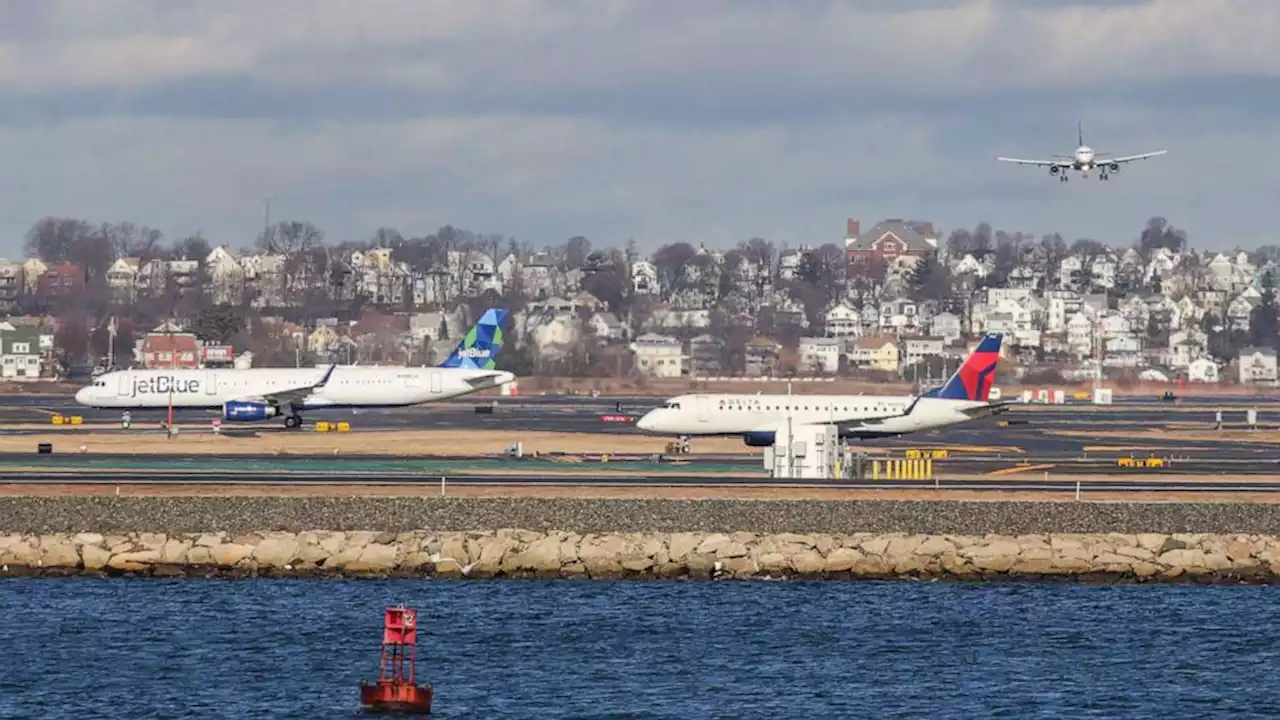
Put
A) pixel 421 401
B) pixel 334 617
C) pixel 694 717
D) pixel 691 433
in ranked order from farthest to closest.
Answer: pixel 421 401 < pixel 691 433 < pixel 334 617 < pixel 694 717

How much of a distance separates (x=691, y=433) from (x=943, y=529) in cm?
3274

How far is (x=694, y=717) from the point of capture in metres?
42.1

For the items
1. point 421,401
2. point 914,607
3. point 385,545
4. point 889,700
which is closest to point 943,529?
point 914,607

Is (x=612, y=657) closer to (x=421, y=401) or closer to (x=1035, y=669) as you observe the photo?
(x=1035, y=669)

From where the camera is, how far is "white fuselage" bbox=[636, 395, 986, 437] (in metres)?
94.4

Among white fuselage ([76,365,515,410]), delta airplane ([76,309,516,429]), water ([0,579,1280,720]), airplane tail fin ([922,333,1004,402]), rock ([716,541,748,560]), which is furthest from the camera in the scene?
white fuselage ([76,365,515,410])

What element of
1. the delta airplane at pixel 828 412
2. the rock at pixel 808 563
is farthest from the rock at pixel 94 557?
the delta airplane at pixel 828 412

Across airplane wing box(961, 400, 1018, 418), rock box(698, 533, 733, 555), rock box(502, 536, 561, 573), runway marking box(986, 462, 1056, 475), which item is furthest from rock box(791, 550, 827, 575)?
airplane wing box(961, 400, 1018, 418)

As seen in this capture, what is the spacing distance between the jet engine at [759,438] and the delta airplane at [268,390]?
3033 cm

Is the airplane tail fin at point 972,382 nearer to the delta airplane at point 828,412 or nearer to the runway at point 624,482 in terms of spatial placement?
the delta airplane at point 828,412

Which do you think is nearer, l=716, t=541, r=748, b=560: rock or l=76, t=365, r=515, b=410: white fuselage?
l=716, t=541, r=748, b=560: rock

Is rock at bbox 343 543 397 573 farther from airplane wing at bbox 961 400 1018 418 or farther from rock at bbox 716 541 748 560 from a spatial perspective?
airplane wing at bbox 961 400 1018 418

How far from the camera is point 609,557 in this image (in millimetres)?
59938

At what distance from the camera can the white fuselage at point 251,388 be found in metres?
117
